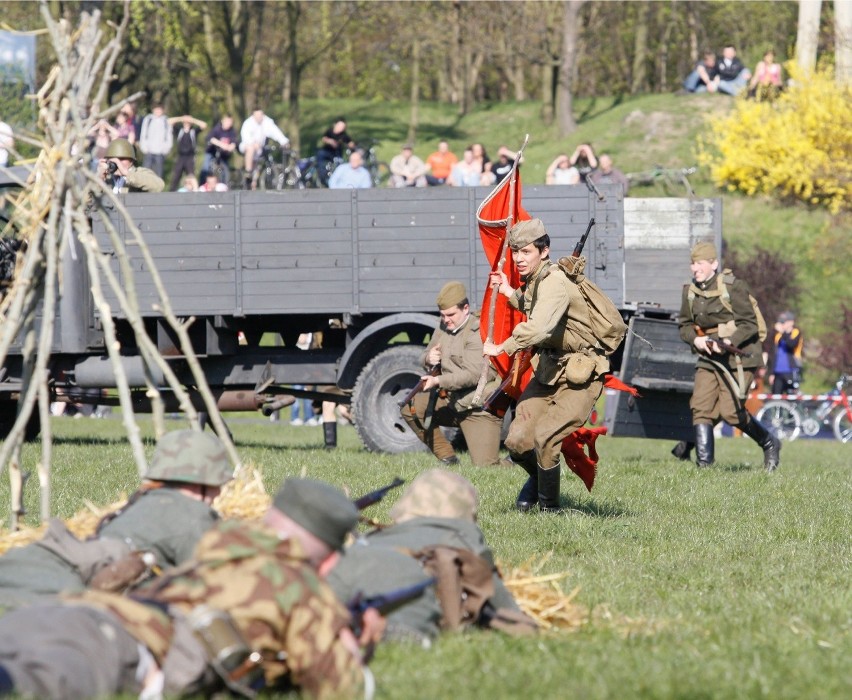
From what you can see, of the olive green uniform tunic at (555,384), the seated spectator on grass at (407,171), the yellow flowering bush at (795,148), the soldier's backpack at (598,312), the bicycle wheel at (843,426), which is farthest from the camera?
the yellow flowering bush at (795,148)

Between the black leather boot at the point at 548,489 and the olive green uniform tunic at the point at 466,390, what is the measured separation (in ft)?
11.1

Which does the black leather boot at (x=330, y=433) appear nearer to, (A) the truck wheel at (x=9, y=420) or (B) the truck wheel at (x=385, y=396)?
(B) the truck wheel at (x=385, y=396)

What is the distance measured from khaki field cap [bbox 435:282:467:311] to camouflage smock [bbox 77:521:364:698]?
8927mm

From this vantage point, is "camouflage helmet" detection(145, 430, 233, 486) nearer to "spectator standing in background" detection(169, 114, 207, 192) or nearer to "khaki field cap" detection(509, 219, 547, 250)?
"khaki field cap" detection(509, 219, 547, 250)

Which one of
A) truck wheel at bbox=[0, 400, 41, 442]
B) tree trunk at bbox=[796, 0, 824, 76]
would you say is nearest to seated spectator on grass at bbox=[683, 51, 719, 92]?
tree trunk at bbox=[796, 0, 824, 76]

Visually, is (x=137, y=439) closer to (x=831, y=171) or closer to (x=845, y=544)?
(x=845, y=544)

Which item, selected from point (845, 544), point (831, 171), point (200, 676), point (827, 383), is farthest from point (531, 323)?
point (831, 171)

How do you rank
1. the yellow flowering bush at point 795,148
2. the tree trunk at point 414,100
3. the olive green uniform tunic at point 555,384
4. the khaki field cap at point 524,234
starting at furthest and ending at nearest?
1. the tree trunk at point 414,100
2. the yellow flowering bush at point 795,148
3. the olive green uniform tunic at point 555,384
4. the khaki field cap at point 524,234

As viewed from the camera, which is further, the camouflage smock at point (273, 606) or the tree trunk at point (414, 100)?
the tree trunk at point (414, 100)

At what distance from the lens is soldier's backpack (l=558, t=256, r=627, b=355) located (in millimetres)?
9555

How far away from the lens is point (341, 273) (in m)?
Result: 15.1

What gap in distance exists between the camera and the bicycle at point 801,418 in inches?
957

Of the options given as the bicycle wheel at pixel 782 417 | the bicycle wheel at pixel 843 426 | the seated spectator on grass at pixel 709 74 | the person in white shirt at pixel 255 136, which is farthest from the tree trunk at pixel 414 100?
the bicycle wheel at pixel 843 426

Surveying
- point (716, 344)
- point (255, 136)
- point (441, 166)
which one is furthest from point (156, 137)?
point (716, 344)
